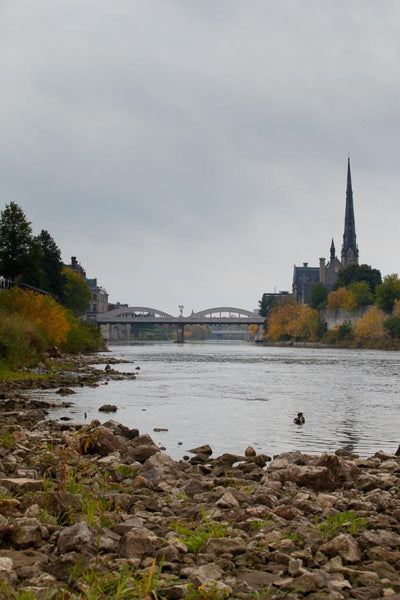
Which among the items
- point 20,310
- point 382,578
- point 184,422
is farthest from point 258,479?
point 20,310

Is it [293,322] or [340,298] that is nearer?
[340,298]

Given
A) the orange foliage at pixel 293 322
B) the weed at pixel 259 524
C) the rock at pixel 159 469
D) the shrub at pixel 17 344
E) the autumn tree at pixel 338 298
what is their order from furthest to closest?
1. the orange foliage at pixel 293 322
2. the autumn tree at pixel 338 298
3. the shrub at pixel 17 344
4. the rock at pixel 159 469
5. the weed at pixel 259 524

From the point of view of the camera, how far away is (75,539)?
6.66m

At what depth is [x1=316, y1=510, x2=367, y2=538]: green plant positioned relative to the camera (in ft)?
25.3

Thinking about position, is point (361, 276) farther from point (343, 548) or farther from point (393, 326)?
point (343, 548)

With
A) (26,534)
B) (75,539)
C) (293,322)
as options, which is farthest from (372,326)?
(75,539)

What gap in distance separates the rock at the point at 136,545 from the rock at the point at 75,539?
29 cm

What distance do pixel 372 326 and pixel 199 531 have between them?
10926cm

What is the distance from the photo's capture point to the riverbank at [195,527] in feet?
19.6

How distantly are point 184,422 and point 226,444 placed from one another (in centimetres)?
389

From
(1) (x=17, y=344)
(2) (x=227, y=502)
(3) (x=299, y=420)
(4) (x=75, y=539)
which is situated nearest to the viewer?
(4) (x=75, y=539)

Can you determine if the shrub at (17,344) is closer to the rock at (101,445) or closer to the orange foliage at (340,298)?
the rock at (101,445)

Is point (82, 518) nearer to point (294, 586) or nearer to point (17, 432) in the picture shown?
point (294, 586)

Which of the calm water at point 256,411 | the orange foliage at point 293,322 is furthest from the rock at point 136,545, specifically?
the orange foliage at point 293,322
